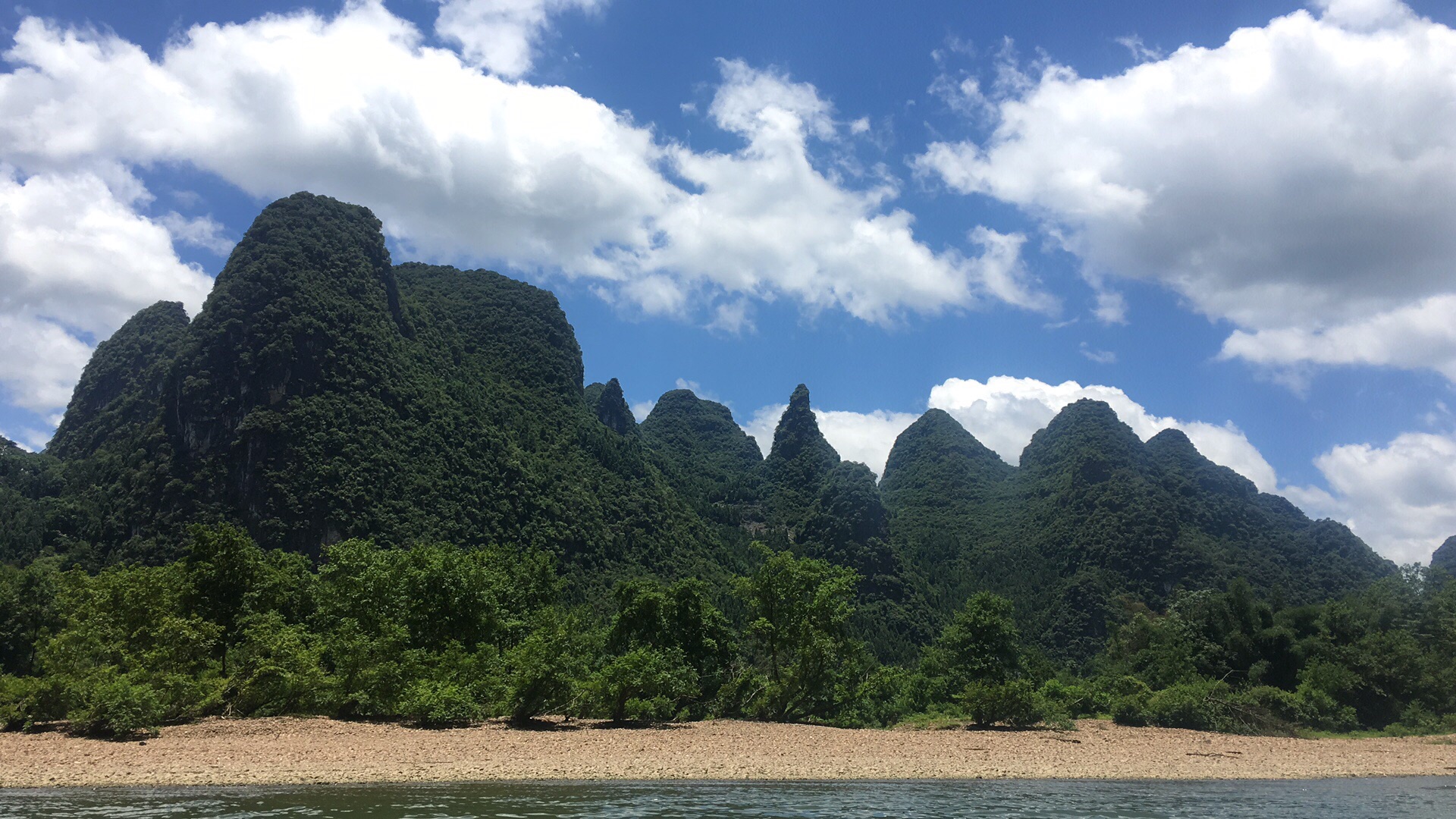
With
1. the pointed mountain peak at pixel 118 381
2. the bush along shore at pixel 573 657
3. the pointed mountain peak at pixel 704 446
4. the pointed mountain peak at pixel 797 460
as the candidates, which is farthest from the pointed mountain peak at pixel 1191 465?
the pointed mountain peak at pixel 118 381

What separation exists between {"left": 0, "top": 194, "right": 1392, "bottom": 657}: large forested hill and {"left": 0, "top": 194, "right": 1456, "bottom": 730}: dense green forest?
42cm

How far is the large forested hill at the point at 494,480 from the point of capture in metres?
70.8

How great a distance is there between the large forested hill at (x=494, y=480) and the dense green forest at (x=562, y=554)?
16.4 inches

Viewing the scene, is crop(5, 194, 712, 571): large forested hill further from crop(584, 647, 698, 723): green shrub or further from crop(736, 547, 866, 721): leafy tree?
crop(584, 647, 698, 723): green shrub

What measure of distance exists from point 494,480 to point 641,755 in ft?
217

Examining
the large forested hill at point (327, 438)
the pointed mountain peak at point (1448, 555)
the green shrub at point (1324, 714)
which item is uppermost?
the large forested hill at point (327, 438)

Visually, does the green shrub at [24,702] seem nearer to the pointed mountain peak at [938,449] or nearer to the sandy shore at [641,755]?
the sandy shore at [641,755]

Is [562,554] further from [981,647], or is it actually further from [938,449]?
[938,449]

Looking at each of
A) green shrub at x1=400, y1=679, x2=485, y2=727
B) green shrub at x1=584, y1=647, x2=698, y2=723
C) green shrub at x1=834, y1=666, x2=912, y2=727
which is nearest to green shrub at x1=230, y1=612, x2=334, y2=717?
green shrub at x1=400, y1=679, x2=485, y2=727

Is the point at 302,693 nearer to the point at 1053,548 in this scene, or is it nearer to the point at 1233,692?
the point at 1233,692

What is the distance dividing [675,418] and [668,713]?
127 metres

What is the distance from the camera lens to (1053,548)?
98.2 metres

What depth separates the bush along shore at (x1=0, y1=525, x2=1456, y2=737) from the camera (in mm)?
21250

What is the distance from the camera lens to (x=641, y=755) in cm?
1794
